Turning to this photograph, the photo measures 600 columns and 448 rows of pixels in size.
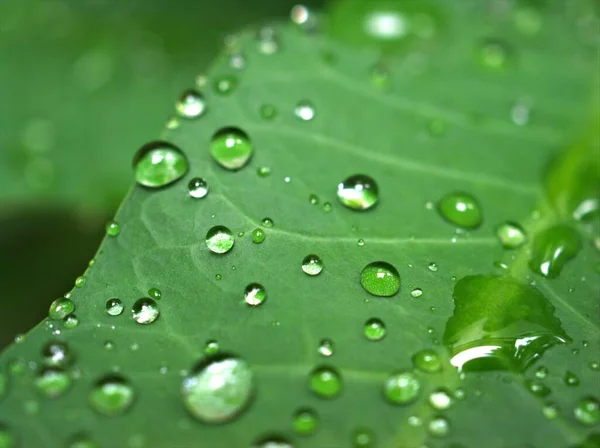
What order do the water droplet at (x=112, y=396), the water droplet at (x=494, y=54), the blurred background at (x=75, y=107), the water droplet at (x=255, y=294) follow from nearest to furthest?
the water droplet at (x=112, y=396), the water droplet at (x=255, y=294), the water droplet at (x=494, y=54), the blurred background at (x=75, y=107)

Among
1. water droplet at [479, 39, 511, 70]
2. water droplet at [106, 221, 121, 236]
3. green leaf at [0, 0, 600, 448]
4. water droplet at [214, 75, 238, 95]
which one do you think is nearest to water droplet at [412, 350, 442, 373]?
green leaf at [0, 0, 600, 448]

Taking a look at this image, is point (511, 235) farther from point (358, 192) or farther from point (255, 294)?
point (255, 294)

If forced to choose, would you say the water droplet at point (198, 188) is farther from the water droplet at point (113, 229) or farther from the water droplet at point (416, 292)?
the water droplet at point (416, 292)

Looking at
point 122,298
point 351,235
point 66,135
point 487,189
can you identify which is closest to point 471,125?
point 487,189

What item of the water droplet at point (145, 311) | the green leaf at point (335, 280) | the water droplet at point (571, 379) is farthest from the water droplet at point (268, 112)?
the water droplet at point (571, 379)

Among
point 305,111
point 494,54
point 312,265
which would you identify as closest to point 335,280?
point 312,265
